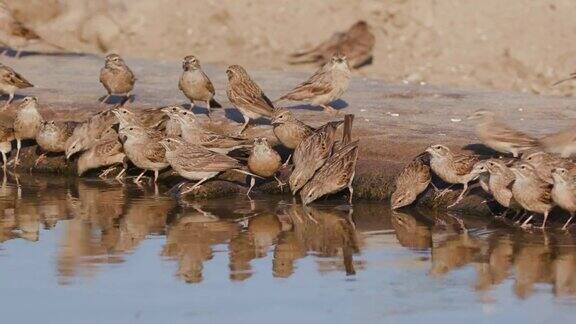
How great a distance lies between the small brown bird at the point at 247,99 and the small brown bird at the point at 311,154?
1.14 metres

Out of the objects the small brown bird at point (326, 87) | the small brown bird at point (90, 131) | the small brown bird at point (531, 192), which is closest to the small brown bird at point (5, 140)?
the small brown bird at point (90, 131)

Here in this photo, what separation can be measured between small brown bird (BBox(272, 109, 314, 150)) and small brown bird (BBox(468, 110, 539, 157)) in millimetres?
1938

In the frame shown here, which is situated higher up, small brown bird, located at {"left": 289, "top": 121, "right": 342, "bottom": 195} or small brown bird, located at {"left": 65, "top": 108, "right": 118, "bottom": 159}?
small brown bird, located at {"left": 65, "top": 108, "right": 118, "bottom": 159}

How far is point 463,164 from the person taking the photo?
14742mm

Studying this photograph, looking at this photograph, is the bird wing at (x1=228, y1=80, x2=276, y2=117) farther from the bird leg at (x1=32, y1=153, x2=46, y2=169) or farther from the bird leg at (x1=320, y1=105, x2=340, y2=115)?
the bird leg at (x1=32, y1=153, x2=46, y2=169)

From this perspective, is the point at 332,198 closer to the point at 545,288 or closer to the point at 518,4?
the point at 545,288

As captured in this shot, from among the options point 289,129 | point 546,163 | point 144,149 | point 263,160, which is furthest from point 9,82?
point 546,163

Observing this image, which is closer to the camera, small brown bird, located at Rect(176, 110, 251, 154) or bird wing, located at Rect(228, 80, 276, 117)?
small brown bird, located at Rect(176, 110, 251, 154)

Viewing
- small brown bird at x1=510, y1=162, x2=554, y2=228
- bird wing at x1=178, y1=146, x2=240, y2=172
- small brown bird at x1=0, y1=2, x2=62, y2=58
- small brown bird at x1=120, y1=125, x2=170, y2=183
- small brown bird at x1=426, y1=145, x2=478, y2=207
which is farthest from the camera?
small brown bird at x1=0, y1=2, x2=62, y2=58

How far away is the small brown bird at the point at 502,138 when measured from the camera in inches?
604

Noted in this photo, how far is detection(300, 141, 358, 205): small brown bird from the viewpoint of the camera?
14977mm

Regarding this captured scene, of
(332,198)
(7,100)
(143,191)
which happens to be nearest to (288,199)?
(332,198)

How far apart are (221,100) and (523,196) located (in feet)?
21.9

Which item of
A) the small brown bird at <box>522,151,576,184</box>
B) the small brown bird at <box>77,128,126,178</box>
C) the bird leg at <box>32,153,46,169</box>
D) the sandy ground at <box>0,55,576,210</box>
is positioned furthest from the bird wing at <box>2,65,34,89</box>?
the small brown bird at <box>522,151,576,184</box>
